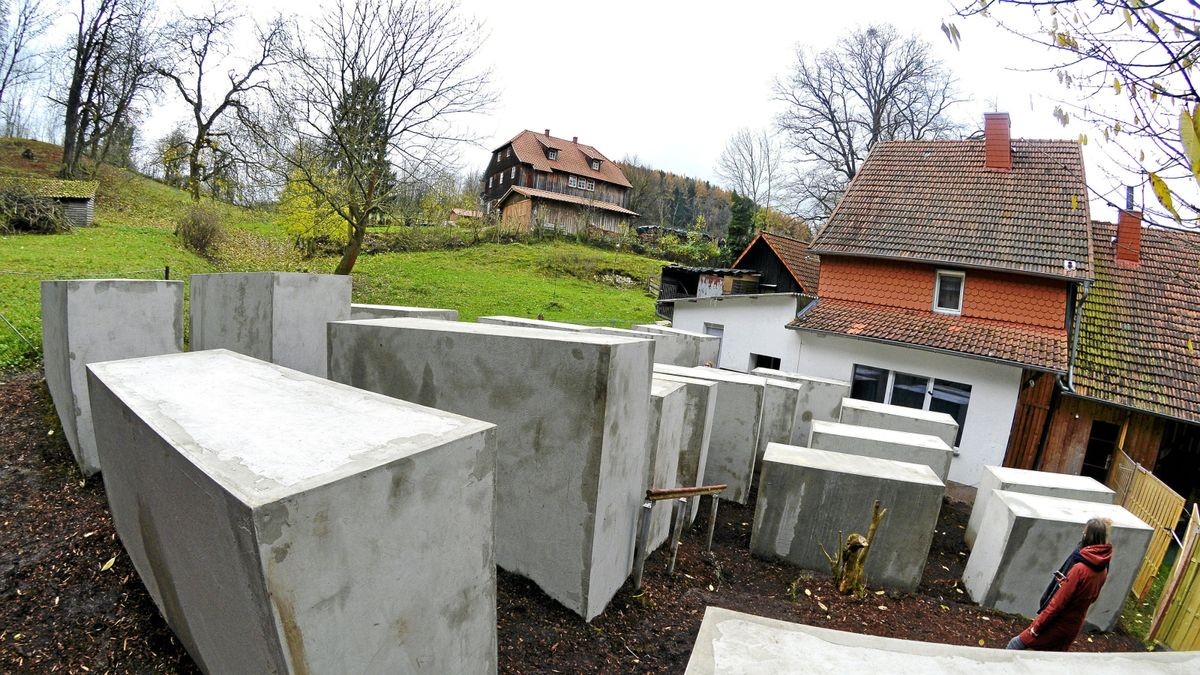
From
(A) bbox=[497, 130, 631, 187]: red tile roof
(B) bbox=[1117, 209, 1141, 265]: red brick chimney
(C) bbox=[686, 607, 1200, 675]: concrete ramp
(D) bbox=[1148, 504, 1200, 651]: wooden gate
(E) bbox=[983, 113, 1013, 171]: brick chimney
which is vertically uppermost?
(A) bbox=[497, 130, 631, 187]: red tile roof

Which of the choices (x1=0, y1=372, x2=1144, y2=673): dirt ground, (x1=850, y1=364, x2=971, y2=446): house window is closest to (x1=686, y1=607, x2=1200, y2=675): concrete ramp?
(x1=0, y1=372, x2=1144, y2=673): dirt ground

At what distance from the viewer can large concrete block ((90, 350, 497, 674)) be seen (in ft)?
7.11

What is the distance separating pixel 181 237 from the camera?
20344 mm

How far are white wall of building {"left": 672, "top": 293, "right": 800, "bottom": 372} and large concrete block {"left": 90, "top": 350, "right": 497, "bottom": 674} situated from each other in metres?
14.1

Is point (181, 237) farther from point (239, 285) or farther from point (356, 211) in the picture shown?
point (239, 285)

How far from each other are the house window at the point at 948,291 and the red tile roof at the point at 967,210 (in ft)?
1.81

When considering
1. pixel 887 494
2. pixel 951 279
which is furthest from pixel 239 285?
pixel 951 279

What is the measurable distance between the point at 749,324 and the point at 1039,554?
35.3 feet

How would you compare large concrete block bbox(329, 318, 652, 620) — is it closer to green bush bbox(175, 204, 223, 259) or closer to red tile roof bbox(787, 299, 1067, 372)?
red tile roof bbox(787, 299, 1067, 372)

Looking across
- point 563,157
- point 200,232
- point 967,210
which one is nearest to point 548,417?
point 967,210

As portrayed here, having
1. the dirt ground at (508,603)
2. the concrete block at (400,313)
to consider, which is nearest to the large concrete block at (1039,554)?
the dirt ground at (508,603)

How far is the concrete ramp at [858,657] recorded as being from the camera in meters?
2.11

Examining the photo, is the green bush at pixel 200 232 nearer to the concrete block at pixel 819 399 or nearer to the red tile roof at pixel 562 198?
the concrete block at pixel 819 399

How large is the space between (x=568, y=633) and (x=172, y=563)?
2.54 meters
